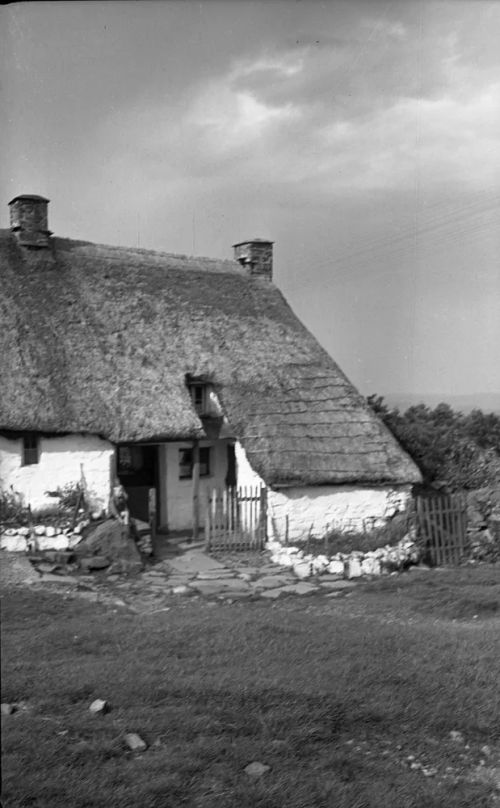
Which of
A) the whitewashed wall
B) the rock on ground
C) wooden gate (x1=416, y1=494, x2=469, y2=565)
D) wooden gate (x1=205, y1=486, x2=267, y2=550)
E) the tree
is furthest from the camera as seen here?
the tree

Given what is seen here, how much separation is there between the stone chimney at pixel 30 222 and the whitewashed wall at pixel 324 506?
621 cm

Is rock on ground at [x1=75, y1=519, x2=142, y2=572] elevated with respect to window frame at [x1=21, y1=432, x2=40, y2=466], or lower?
lower

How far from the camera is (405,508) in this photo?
14406 millimetres

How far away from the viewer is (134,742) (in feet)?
13.9

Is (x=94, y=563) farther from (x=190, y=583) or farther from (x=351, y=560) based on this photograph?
(x=351, y=560)

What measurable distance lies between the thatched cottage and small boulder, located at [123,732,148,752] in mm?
8765

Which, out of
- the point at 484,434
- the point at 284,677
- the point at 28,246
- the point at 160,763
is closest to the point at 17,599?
the point at 160,763

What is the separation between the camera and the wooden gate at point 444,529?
46.3 feet

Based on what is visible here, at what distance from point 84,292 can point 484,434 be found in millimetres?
13596

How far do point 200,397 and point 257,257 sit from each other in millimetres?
5503

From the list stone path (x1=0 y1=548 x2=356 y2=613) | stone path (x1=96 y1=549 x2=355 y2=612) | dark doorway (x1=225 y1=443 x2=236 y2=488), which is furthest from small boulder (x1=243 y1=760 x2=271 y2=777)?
dark doorway (x1=225 y1=443 x2=236 y2=488)

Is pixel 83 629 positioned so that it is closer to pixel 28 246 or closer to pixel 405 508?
pixel 405 508

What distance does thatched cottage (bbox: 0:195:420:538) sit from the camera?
13.1 metres

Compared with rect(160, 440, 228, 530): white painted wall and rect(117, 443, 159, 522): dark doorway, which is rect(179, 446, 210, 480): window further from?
rect(117, 443, 159, 522): dark doorway
